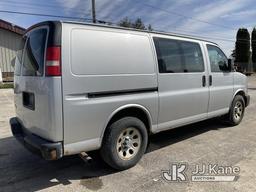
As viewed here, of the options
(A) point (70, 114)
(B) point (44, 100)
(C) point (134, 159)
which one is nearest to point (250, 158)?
(C) point (134, 159)

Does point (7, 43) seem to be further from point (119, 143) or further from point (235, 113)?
point (119, 143)

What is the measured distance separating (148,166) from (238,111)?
3.62m

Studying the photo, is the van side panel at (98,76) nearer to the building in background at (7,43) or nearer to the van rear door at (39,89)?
the van rear door at (39,89)

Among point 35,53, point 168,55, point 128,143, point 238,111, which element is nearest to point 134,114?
point 128,143

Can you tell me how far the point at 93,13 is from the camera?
18.8 meters

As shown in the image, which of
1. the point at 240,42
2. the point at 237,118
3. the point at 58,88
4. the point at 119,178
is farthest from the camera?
the point at 240,42

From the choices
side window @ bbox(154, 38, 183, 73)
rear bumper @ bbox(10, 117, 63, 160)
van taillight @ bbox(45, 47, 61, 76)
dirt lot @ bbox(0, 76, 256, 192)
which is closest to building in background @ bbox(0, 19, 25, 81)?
dirt lot @ bbox(0, 76, 256, 192)

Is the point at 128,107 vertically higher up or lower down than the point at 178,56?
lower down

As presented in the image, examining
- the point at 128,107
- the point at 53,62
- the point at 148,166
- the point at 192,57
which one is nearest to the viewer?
the point at 53,62

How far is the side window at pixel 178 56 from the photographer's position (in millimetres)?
4406

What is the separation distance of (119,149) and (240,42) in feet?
126

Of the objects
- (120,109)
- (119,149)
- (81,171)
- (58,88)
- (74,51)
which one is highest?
(74,51)

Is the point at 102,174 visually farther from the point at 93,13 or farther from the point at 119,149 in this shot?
the point at 93,13

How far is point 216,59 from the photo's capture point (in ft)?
18.8
